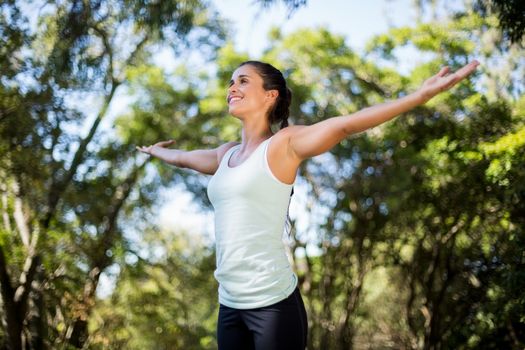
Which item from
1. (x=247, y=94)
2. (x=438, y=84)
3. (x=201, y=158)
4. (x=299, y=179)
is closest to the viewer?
(x=438, y=84)

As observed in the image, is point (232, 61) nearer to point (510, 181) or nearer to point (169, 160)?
point (510, 181)

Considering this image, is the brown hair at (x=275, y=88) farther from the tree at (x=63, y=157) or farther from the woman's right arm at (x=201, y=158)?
the tree at (x=63, y=157)

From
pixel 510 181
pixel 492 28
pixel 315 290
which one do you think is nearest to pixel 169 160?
pixel 510 181

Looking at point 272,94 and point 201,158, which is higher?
point 272,94

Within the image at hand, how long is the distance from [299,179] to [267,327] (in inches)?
462

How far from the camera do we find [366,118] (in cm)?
180

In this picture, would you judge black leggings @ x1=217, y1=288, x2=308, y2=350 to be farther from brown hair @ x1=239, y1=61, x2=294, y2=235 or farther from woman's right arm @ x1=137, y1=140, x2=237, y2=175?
woman's right arm @ x1=137, y1=140, x2=237, y2=175

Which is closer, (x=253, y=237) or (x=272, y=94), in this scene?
(x=253, y=237)

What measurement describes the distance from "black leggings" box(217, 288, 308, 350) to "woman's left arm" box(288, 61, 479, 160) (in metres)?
0.47

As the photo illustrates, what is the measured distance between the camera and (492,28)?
10.7 meters

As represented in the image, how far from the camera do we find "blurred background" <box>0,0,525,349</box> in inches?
314

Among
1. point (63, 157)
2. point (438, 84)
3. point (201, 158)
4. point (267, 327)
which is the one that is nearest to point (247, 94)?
point (201, 158)

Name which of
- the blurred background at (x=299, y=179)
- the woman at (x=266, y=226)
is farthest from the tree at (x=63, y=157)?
the woman at (x=266, y=226)

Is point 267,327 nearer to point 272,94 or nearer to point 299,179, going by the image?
point 272,94
